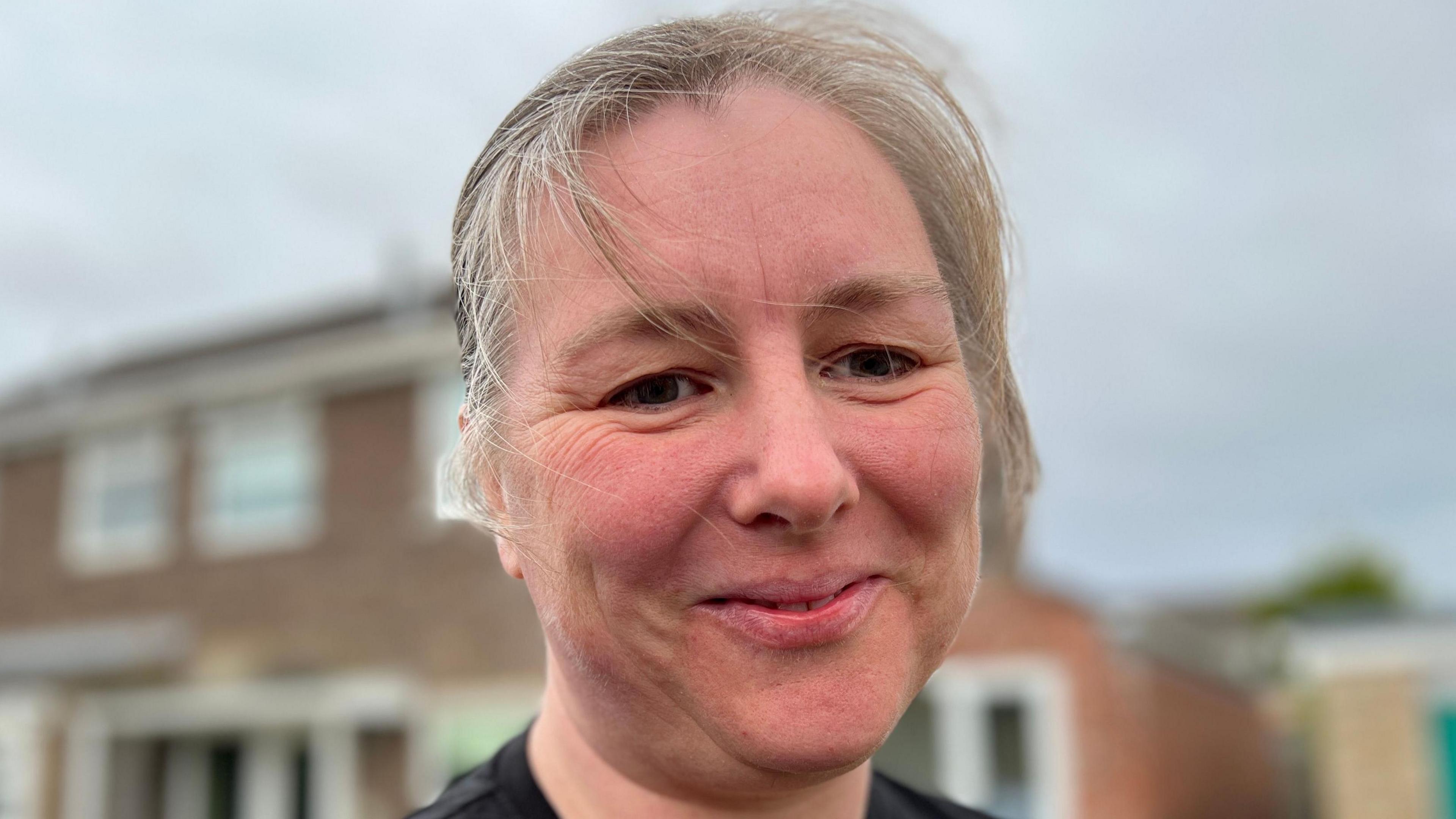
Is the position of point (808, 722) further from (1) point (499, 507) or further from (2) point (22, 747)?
(2) point (22, 747)

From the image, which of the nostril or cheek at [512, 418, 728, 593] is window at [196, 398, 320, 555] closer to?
cheek at [512, 418, 728, 593]

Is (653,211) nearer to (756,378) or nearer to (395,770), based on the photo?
(756,378)

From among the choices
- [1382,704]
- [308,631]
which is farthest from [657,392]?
[308,631]

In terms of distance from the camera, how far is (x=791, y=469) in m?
1.25

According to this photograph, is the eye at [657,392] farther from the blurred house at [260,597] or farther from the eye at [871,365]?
the blurred house at [260,597]

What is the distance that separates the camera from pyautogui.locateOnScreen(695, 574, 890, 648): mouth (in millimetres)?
1290

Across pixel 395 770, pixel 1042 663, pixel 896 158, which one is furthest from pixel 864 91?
pixel 395 770

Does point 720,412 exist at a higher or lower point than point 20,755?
higher

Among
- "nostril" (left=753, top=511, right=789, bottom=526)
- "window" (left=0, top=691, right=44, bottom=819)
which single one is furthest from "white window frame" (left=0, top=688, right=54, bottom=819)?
"nostril" (left=753, top=511, right=789, bottom=526)

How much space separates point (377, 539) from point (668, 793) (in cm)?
1364

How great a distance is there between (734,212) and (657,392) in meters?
0.21

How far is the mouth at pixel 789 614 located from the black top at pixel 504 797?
43 centimetres

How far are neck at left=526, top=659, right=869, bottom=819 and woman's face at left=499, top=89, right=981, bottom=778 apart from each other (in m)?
0.06

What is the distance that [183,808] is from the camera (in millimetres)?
16516
